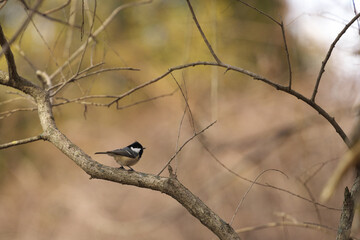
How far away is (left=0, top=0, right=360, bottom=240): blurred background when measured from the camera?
5.20 m

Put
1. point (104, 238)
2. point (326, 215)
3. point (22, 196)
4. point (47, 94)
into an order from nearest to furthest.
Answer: point (47, 94) < point (326, 215) < point (104, 238) < point (22, 196)

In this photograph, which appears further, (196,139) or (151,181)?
(196,139)

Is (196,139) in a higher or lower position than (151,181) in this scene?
higher

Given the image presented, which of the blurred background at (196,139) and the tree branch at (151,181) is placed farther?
the blurred background at (196,139)

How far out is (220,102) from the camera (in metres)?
8.42

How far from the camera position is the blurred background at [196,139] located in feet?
17.1

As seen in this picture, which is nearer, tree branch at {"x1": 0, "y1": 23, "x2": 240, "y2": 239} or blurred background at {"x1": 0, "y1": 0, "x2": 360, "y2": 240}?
tree branch at {"x1": 0, "y1": 23, "x2": 240, "y2": 239}

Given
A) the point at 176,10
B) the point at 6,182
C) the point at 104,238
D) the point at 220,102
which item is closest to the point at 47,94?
the point at 104,238

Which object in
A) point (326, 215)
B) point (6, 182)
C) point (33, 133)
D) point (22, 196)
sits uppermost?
point (33, 133)

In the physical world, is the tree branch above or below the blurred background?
below

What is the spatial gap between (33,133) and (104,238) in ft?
19.1

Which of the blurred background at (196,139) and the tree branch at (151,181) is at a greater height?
the blurred background at (196,139)

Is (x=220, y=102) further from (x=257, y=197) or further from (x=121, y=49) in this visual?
(x=121, y=49)

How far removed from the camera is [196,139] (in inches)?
255
